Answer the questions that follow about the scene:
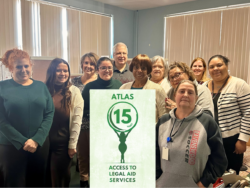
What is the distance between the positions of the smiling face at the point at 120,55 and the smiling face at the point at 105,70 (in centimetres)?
6

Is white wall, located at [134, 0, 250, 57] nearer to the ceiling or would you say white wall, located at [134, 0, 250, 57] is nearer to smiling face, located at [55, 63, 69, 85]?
the ceiling

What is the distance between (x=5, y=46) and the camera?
4.27 ft

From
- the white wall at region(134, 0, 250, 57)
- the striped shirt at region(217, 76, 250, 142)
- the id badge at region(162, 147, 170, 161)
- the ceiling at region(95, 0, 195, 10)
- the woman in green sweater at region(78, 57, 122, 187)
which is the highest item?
the ceiling at region(95, 0, 195, 10)

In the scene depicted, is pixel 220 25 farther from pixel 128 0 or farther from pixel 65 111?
pixel 65 111

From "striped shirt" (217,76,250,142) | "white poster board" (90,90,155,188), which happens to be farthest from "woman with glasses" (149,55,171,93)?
"striped shirt" (217,76,250,142)

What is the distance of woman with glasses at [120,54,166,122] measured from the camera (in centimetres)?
142

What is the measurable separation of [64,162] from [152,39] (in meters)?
1.17

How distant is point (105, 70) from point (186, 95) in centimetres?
61

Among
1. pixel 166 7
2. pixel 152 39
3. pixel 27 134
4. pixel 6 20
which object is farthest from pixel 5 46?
pixel 166 7

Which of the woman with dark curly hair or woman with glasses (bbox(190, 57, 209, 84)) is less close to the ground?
woman with glasses (bbox(190, 57, 209, 84))

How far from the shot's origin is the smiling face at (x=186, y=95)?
136 centimetres

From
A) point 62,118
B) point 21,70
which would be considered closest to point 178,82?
point 62,118

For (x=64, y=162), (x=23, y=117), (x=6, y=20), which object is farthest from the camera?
(x=64, y=162)

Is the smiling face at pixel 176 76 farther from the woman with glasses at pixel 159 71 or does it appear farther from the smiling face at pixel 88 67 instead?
the smiling face at pixel 88 67
